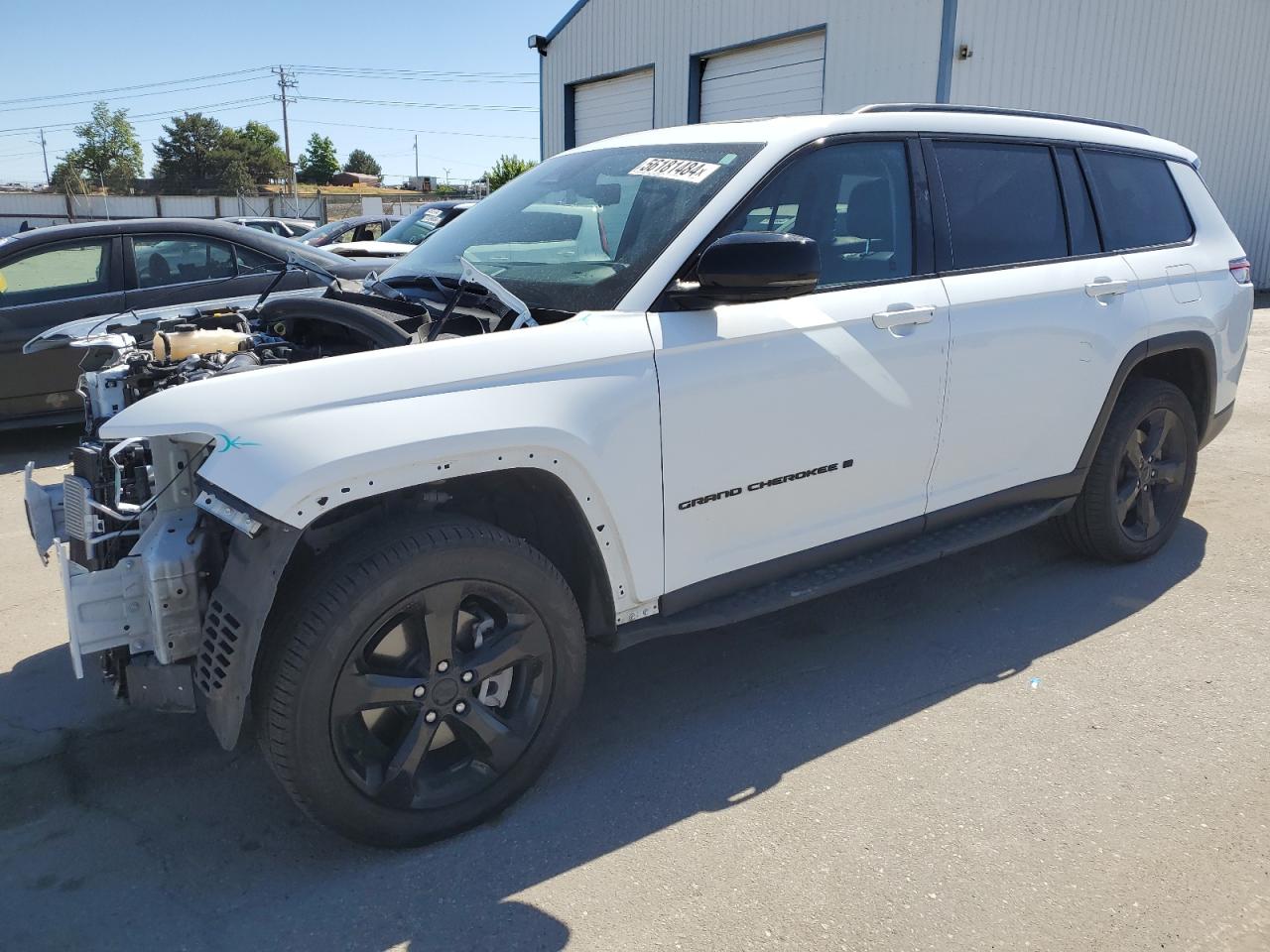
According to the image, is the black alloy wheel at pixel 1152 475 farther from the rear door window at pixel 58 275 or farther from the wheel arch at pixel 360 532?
the rear door window at pixel 58 275

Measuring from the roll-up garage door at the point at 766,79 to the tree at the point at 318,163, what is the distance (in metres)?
101

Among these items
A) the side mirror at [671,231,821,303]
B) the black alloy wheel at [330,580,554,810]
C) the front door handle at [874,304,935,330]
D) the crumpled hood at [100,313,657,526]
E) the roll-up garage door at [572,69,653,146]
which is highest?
the roll-up garage door at [572,69,653,146]

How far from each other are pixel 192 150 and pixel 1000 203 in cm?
9230

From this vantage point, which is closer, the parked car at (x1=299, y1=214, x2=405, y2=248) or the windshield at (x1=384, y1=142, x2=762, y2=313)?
the windshield at (x1=384, y1=142, x2=762, y2=313)

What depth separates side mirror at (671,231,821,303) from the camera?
2.81 meters

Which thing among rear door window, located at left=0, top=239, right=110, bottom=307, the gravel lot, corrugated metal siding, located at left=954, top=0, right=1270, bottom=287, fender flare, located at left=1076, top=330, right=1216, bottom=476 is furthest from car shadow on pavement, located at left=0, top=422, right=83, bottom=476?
corrugated metal siding, located at left=954, top=0, right=1270, bottom=287

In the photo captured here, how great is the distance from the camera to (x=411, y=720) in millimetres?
2682

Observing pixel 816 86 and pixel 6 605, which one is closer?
pixel 6 605

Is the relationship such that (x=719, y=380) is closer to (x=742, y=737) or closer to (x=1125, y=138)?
(x=742, y=737)

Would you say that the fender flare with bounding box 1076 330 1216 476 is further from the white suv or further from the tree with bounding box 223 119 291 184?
the tree with bounding box 223 119 291 184

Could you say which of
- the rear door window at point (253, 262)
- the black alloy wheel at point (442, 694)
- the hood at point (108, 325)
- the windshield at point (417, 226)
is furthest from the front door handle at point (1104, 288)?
the windshield at point (417, 226)

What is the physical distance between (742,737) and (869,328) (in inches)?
56.2

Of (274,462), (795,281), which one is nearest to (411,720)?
(274,462)

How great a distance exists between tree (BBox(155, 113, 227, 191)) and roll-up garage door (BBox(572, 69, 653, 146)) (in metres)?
73.5
